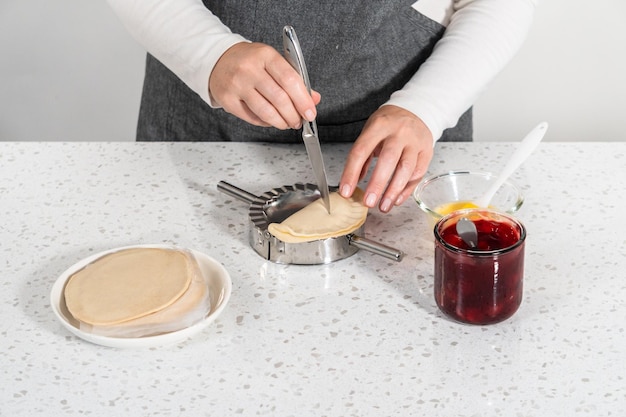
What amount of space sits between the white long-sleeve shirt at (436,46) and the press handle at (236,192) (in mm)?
142

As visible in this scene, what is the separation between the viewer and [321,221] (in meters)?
1.25

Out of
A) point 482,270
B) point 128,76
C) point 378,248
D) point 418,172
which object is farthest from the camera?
point 128,76

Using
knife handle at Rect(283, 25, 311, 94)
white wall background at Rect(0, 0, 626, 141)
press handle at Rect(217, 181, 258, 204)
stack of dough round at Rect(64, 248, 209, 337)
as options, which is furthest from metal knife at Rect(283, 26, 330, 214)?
white wall background at Rect(0, 0, 626, 141)

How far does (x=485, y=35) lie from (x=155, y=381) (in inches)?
32.0

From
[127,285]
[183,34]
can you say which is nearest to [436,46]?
[183,34]

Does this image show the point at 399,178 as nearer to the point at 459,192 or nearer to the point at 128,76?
the point at 459,192

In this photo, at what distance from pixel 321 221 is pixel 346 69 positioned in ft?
1.47

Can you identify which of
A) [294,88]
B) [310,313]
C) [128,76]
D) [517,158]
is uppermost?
[294,88]

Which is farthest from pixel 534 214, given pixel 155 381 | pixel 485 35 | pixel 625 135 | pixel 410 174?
pixel 625 135

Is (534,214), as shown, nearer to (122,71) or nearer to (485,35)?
(485,35)

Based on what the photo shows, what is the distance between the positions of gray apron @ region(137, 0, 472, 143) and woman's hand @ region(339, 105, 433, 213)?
0.79 feet

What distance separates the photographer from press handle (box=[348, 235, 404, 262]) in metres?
1.21

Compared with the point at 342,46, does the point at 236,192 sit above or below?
below

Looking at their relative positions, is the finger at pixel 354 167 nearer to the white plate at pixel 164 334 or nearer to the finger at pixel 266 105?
the finger at pixel 266 105
